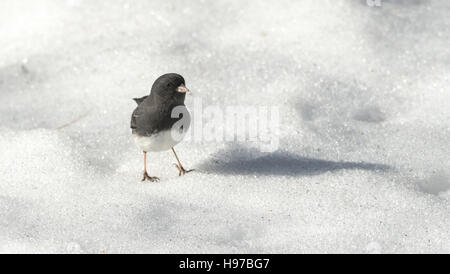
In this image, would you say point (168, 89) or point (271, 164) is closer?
point (168, 89)

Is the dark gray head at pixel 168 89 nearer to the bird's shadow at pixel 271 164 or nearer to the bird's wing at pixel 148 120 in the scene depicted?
the bird's wing at pixel 148 120

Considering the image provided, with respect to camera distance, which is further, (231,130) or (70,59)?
(70,59)

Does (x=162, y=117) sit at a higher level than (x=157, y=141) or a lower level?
higher

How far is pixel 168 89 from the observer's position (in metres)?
3.71

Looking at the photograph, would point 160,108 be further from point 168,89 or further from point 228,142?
point 228,142

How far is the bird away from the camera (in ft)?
12.0

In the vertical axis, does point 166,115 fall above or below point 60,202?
above

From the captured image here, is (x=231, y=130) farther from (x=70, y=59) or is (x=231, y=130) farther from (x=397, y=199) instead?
(x=70, y=59)

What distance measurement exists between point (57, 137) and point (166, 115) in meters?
1.08

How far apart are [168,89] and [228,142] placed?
2.57ft

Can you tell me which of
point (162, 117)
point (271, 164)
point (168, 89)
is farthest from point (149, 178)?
point (271, 164)

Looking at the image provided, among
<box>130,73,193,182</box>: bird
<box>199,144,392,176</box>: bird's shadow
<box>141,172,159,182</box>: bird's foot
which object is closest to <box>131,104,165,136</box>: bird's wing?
<box>130,73,193,182</box>: bird
